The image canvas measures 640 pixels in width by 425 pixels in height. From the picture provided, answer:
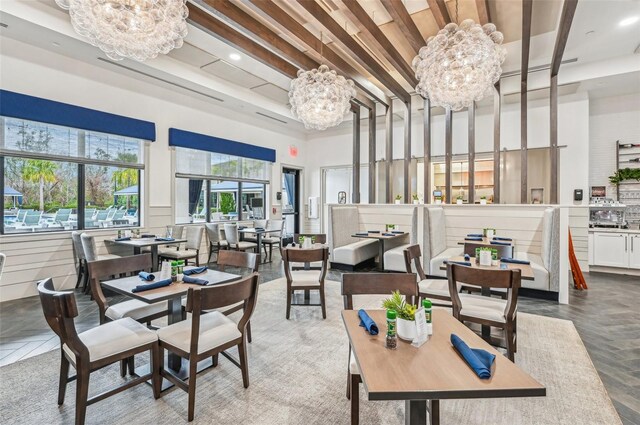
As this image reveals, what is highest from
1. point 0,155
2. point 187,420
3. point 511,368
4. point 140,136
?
point 140,136

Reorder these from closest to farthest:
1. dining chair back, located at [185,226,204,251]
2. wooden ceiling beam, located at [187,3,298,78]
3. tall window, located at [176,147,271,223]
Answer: wooden ceiling beam, located at [187,3,298,78] → dining chair back, located at [185,226,204,251] → tall window, located at [176,147,271,223]

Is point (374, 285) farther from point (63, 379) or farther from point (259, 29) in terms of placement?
point (259, 29)

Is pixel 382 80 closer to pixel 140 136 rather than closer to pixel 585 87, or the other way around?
pixel 585 87

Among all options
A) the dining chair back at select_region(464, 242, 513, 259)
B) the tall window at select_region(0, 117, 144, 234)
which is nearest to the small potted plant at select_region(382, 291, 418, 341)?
the dining chair back at select_region(464, 242, 513, 259)

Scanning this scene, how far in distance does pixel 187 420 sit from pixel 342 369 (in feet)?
3.81

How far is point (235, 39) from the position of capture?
14.7 ft

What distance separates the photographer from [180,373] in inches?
93.0

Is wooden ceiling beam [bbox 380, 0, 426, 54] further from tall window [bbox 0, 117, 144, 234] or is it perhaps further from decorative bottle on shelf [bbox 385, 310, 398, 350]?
tall window [bbox 0, 117, 144, 234]

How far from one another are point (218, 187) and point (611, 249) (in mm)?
8414

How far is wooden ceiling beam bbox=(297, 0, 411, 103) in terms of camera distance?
3.80 m

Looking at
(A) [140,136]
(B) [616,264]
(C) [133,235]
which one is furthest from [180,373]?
(B) [616,264]

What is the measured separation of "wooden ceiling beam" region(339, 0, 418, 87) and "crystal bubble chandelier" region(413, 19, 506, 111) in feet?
2.77

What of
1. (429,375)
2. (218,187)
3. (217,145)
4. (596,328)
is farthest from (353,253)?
(429,375)

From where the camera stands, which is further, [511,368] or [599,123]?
[599,123]
